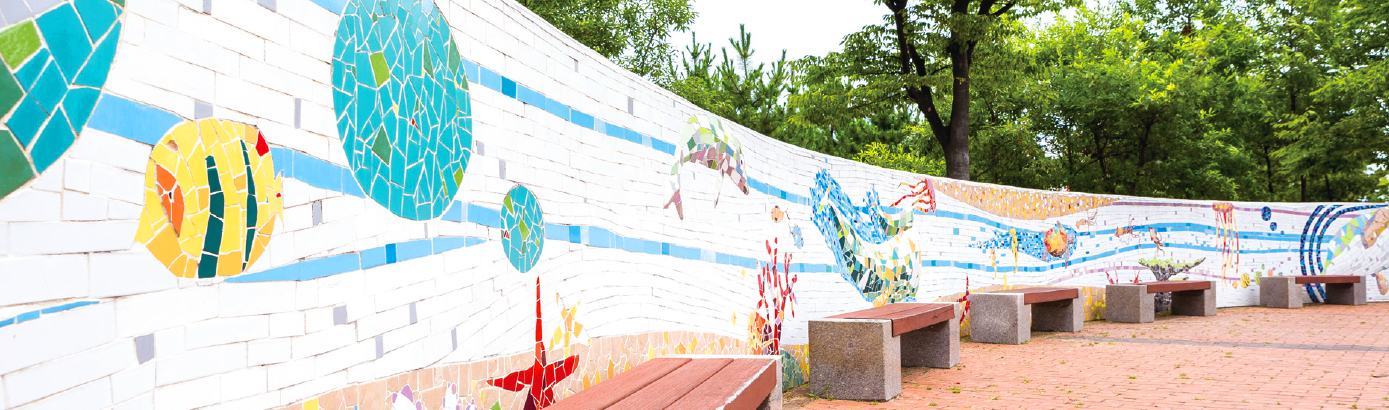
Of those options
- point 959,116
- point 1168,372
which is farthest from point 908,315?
point 959,116

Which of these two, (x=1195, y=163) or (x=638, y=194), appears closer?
(x=638, y=194)

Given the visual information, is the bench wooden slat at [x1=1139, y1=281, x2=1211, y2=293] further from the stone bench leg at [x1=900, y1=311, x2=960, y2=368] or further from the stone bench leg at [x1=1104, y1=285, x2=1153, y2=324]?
the stone bench leg at [x1=900, y1=311, x2=960, y2=368]

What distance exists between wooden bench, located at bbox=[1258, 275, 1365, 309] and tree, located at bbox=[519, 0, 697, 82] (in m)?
12.3

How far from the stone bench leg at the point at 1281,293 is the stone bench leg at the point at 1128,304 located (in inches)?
137

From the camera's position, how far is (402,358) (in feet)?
7.94

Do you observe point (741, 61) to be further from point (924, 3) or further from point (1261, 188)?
point (1261, 188)

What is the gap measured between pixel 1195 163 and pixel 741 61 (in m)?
11.2

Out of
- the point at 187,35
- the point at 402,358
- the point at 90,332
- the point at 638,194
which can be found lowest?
the point at 402,358

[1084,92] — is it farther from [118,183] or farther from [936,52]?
A: [118,183]

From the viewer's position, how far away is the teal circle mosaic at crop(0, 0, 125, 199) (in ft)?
4.51

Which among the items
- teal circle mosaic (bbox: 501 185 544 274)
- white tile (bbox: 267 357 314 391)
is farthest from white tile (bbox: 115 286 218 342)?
teal circle mosaic (bbox: 501 185 544 274)

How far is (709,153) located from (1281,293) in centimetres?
1189

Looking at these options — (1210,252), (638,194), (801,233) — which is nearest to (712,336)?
(638,194)

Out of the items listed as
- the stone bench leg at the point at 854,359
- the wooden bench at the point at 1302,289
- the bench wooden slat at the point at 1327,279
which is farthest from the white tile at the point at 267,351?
the bench wooden slat at the point at 1327,279
